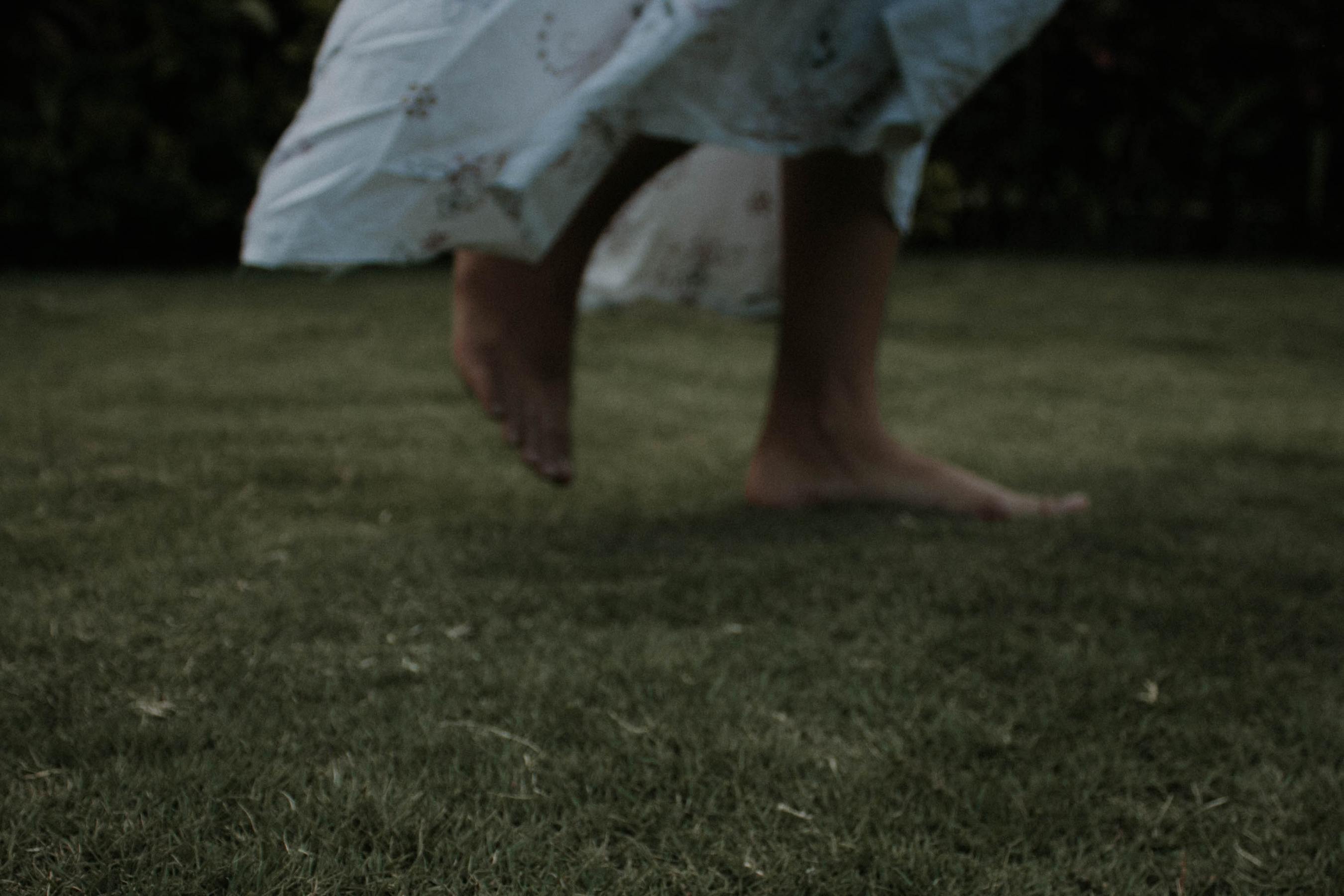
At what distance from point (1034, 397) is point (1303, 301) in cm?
271

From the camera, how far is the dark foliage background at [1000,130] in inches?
194

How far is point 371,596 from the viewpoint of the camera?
1238 mm

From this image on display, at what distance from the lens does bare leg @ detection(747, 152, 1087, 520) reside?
1575 millimetres

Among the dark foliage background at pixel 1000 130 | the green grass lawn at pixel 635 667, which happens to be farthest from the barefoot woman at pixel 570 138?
the dark foliage background at pixel 1000 130

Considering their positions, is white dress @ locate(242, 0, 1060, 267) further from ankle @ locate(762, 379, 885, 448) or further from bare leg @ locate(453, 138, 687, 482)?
ankle @ locate(762, 379, 885, 448)

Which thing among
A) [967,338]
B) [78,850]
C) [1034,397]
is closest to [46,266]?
[967,338]

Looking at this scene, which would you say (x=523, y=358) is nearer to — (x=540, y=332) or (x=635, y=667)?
(x=540, y=332)

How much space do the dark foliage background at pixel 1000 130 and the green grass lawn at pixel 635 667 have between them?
9.93 feet

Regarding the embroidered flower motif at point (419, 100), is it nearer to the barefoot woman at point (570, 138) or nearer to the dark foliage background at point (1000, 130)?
the barefoot woman at point (570, 138)

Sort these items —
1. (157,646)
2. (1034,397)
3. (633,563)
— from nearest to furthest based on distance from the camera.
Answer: (157,646), (633,563), (1034,397)

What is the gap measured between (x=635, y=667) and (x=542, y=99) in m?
0.57

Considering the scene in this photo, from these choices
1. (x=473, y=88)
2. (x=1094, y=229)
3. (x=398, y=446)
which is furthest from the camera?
(x=1094, y=229)

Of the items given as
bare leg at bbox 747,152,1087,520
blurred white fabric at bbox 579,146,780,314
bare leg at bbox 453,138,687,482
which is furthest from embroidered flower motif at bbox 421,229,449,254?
blurred white fabric at bbox 579,146,780,314

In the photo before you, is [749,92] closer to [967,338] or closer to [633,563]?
[633,563]
